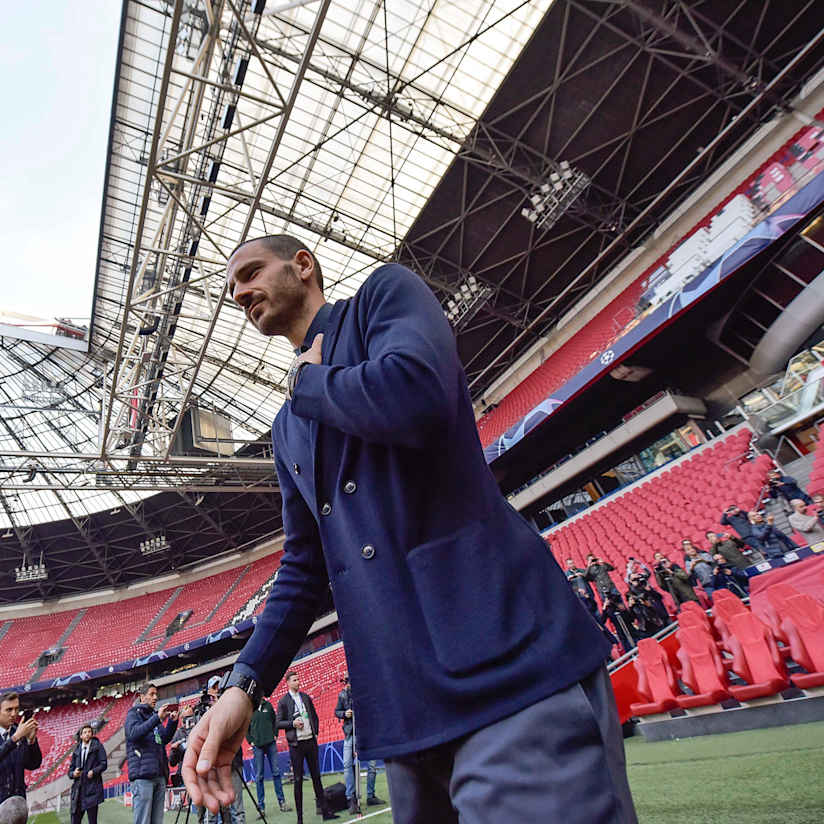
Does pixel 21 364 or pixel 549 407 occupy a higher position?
pixel 21 364

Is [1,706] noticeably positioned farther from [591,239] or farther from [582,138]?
[591,239]

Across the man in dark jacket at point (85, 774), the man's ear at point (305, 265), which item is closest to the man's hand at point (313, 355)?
the man's ear at point (305, 265)

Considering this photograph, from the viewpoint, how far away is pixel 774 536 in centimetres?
748

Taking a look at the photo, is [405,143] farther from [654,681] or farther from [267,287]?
[267,287]

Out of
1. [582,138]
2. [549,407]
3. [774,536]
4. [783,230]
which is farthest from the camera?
[549,407]

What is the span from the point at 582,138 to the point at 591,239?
11.1ft

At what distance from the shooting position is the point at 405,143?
1295 centimetres

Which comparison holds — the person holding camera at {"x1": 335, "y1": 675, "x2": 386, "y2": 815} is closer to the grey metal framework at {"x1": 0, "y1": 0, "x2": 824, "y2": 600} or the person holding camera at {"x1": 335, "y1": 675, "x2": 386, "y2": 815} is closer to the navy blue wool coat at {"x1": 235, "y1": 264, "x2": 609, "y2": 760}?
the navy blue wool coat at {"x1": 235, "y1": 264, "x2": 609, "y2": 760}

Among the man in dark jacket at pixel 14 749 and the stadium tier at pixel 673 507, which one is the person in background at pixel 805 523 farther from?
the man in dark jacket at pixel 14 749

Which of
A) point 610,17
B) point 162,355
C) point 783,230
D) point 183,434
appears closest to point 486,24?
point 610,17

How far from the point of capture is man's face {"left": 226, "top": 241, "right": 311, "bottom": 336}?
1.18m

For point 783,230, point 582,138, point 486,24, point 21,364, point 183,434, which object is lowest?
point 783,230

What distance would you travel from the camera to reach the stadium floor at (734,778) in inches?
97.6

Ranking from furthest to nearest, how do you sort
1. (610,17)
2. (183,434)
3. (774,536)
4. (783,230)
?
(183,434) < (610,17) < (783,230) < (774,536)
